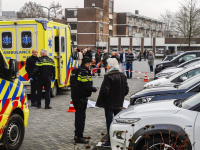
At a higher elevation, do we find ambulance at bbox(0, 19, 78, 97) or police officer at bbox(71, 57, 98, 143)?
ambulance at bbox(0, 19, 78, 97)

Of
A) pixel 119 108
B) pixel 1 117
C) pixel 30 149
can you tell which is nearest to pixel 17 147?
pixel 30 149

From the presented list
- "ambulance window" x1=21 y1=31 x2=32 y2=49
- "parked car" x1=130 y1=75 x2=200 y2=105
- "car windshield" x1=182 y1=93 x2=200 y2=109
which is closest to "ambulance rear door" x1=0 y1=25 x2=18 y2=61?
"ambulance window" x1=21 y1=31 x2=32 y2=49

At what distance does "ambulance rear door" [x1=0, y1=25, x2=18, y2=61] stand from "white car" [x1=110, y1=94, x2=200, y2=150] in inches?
321

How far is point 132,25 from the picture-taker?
4006 inches

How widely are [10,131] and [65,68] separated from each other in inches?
329

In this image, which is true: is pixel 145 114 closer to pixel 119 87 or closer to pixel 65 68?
pixel 119 87

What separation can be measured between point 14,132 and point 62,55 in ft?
25.9

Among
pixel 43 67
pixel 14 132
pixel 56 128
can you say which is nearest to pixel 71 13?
pixel 43 67

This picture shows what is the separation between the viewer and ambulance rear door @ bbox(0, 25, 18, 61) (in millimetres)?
12758

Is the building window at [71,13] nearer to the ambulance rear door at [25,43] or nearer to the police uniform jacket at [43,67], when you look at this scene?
the ambulance rear door at [25,43]

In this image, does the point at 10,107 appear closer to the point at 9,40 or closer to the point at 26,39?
the point at 26,39

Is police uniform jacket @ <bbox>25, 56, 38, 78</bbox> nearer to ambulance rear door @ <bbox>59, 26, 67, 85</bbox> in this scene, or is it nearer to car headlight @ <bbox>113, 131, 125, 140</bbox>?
ambulance rear door @ <bbox>59, 26, 67, 85</bbox>

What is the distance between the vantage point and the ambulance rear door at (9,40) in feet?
41.9

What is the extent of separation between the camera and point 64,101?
12.8 metres
